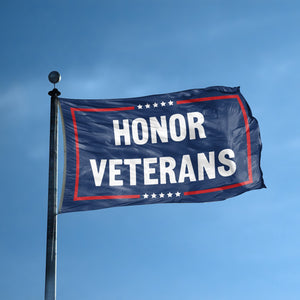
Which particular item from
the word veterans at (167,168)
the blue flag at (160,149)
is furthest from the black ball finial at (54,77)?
the word veterans at (167,168)

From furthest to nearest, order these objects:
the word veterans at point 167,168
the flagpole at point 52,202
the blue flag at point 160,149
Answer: the word veterans at point 167,168 → the blue flag at point 160,149 → the flagpole at point 52,202

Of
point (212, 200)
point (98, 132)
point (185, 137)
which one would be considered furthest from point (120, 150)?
point (212, 200)

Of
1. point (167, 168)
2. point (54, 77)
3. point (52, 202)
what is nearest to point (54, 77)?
point (54, 77)

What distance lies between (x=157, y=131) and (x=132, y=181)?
6.38 feet

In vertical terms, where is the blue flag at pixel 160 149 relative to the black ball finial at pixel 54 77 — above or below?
below

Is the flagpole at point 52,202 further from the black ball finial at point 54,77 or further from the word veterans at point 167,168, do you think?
the word veterans at point 167,168

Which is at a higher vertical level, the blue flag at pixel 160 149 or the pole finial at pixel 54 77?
the pole finial at pixel 54 77

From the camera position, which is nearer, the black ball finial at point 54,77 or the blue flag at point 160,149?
the blue flag at point 160,149

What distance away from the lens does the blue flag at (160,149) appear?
53.2ft

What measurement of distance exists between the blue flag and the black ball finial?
713 mm

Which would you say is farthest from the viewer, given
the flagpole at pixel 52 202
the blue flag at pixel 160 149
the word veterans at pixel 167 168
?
the word veterans at pixel 167 168

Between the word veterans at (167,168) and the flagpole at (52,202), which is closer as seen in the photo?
the flagpole at (52,202)

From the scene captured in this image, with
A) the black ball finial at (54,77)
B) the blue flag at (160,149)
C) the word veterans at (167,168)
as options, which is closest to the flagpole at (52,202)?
the black ball finial at (54,77)

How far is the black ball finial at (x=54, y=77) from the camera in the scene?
16.5 m
